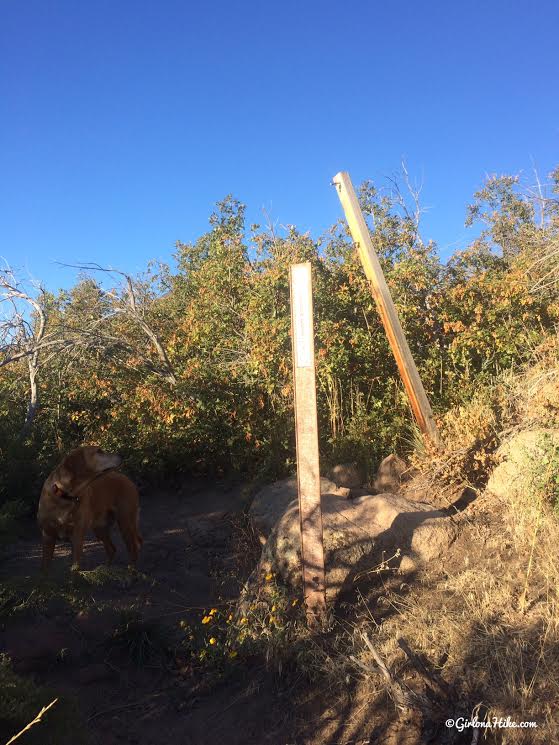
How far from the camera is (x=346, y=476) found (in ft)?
22.3

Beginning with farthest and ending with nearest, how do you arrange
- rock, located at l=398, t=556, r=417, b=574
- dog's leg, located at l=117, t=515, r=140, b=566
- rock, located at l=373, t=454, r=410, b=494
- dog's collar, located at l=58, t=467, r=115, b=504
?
1. rock, located at l=373, t=454, r=410, b=494
2. dog's leg, located at l=117, t=515, r=140, b=566
3. dog's collar, located at l=58, t=467, r=115, b=504
4. rock, located at l=398, t=556, r=417, b=574

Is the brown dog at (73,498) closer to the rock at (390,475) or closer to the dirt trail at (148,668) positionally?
the dirt trail at (148,668)

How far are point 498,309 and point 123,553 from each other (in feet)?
18.1

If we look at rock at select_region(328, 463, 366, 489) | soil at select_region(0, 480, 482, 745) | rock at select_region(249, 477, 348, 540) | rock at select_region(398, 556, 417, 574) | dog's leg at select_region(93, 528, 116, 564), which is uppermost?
rock at select_region(328, 463, 366, 489)

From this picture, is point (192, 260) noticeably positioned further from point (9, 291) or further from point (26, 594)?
point (26, 594)

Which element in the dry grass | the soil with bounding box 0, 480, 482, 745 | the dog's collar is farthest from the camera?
the dog's collar

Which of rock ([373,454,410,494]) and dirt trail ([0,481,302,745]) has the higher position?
rock ([373,454,410,494])

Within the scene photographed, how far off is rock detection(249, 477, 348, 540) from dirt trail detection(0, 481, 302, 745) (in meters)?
0.50

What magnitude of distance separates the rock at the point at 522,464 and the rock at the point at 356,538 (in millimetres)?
713

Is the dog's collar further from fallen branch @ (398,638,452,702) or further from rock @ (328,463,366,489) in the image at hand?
fallen branch @ (398,638,452,702)

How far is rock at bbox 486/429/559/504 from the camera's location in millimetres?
4797

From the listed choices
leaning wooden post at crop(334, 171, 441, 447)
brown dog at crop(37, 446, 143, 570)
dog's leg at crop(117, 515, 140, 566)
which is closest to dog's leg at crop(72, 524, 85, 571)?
brown dog at crop(37, 446, 143, 570)

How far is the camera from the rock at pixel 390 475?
21.6ft

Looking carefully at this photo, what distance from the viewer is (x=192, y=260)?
40.7ft
